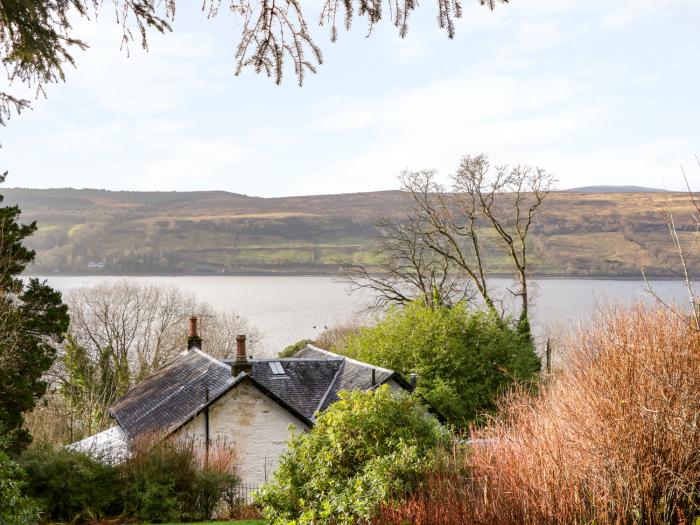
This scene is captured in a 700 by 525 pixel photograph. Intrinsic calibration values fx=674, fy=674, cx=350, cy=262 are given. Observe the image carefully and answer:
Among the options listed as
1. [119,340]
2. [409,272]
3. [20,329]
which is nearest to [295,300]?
[119,340]

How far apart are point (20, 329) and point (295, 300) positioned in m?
88.4

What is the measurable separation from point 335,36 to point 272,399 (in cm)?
1821

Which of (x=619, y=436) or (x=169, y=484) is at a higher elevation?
(x=619, y=436)

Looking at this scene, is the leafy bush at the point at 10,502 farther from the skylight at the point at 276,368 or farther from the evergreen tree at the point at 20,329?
the skylight at the point at 276,368

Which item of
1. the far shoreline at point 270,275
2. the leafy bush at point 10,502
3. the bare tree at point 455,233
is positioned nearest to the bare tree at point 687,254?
the leafy bush at point 10,502

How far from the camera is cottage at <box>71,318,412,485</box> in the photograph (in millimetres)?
22531

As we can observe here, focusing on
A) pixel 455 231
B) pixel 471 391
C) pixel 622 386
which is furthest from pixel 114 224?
pixel 622 386

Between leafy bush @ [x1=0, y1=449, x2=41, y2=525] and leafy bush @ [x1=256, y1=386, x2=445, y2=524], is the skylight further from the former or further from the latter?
leafy bush @ [x1=0, y1=449, x2=41, y2=525]

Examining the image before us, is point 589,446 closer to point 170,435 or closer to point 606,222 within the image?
point 170,435

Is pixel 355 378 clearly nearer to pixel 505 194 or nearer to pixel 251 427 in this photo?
pixel 251 427

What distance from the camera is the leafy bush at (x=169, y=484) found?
48.7ft

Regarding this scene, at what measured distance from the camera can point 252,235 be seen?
504 feet

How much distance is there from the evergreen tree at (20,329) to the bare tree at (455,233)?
2270cm

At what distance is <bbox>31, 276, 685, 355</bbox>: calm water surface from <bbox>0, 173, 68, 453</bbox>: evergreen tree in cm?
3539
